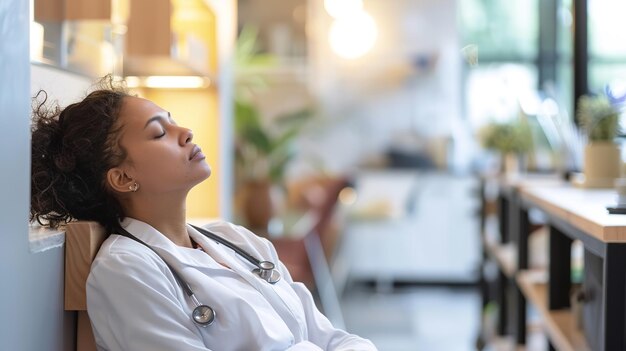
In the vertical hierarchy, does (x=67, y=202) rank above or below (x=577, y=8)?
below

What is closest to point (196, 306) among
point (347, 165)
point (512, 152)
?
point (512, 152)

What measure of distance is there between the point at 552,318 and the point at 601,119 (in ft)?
2.33

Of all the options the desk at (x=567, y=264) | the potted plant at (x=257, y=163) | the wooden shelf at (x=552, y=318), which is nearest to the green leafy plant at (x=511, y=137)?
the desk at (x=567, y=264)

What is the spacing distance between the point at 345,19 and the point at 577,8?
364 centimetres

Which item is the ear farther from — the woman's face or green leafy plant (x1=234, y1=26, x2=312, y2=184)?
green leafy plant (x1=234, y1=26, x2=312, y2=184)

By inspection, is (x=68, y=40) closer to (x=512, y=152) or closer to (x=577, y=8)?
(x=577, y=8)

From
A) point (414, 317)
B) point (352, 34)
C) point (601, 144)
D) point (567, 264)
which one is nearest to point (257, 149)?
point (414, 317)

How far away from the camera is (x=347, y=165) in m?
7.48

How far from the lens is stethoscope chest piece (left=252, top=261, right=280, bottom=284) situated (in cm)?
165

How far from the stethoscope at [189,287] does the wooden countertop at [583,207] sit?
24.3 inches

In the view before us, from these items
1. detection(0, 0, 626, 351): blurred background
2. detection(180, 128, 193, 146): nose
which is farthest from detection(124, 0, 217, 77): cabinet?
detection(0, 0, 626, 351): blurred background

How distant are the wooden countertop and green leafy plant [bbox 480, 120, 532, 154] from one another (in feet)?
4.10

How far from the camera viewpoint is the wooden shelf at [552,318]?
90.4 inches

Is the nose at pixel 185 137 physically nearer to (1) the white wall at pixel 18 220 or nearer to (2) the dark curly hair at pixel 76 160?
(2) the dark curly hair at pixel 76 160
